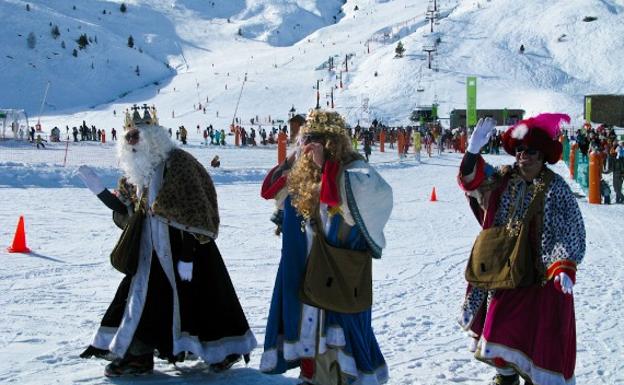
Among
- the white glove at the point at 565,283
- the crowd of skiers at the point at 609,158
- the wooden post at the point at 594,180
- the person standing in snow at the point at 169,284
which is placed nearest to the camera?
the white glove at the point at 565,283

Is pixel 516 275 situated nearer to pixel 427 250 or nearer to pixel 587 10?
pixel 427 250

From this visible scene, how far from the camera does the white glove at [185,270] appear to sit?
461 cm

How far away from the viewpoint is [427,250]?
10469 mm

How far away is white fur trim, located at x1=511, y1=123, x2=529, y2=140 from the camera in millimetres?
4410

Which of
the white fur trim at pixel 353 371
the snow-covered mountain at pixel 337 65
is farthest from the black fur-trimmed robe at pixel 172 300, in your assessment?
the snow-covered mountain at pixel 337 65

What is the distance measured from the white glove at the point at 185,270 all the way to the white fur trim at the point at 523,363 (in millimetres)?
1780

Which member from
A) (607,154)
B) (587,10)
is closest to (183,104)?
(587,10)

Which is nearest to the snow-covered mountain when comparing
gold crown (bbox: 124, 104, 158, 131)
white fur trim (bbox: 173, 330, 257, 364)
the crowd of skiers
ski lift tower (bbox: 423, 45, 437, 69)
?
ski lift tower (bbox: 423, 45, 437, 69)

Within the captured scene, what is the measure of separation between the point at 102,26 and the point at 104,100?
124ft

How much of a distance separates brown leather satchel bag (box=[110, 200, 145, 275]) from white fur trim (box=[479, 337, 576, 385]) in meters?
2.18

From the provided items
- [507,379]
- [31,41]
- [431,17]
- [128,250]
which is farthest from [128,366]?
[31,41]

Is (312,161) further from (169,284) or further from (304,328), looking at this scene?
(169,284)

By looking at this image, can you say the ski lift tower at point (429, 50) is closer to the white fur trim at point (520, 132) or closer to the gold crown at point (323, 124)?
the white fur trim at point (520, 132)

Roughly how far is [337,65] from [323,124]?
3276 inches
